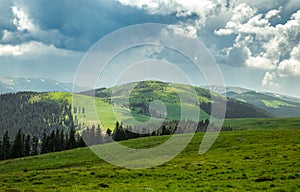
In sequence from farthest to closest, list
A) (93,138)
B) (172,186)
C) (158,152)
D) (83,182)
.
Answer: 1. (93,138)
2. (158,152)
3. (83,182)
4. (172,186)

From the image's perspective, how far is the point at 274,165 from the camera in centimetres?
3784

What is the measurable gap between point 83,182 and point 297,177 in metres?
21.6

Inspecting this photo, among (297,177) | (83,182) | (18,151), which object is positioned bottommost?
(18,151)

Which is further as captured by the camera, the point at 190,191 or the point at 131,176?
the point at 131,176

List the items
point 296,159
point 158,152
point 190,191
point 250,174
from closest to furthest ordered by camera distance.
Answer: point 190,191, point 250,174, point 296,159, point 158,152

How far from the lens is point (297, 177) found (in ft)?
97.1

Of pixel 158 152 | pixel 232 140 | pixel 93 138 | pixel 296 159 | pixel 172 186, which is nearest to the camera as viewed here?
pixel 172 186

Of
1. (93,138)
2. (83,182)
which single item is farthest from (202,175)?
(93,138)

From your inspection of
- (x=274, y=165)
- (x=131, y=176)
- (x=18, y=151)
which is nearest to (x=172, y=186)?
(x=131, y=176)

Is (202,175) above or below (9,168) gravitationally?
above

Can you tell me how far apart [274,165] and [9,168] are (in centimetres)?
5961

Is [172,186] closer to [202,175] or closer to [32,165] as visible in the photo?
[202,175]

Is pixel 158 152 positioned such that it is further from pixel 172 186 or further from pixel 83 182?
pixel 172 186

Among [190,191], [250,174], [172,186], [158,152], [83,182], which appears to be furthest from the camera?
[158,152]
